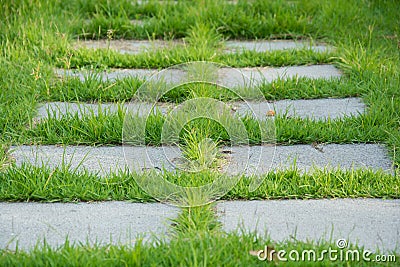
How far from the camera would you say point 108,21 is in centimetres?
511

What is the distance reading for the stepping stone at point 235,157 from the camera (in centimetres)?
335

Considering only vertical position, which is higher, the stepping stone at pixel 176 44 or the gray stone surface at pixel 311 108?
the stepping stone at pixel 176 44

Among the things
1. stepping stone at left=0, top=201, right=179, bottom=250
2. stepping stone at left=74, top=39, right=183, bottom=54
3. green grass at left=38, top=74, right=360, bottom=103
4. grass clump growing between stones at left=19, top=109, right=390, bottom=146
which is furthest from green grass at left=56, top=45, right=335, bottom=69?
stepping stone at left=0, top=201, right=179, bottom=250

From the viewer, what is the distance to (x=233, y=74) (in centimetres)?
444

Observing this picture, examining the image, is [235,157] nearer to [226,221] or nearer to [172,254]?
[226,221]

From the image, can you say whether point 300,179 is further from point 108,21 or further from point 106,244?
point 108,21

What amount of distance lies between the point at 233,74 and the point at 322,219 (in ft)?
5.76

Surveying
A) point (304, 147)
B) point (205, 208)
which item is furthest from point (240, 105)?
point (205, 208)

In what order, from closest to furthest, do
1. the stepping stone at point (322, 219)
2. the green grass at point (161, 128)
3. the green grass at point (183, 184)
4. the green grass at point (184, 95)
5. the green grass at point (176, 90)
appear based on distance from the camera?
the green grass at point (184, 95), the stepping stone at point (322, 219), the green grass at point (183, 184), the green grass at point (161, 128), the green grass at point (176, 90)

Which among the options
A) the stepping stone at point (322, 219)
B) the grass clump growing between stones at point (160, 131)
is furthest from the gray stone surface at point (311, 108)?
the stepping stone at point (322, 219)

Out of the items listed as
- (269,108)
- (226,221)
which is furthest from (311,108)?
(226,221)

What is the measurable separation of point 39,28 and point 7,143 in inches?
59.0

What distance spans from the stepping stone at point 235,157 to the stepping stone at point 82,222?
30cm

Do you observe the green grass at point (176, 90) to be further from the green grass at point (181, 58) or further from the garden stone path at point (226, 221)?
the garden stone path at point (226, 221)
